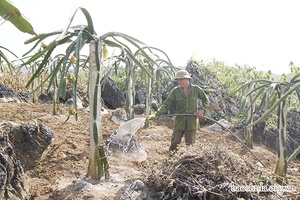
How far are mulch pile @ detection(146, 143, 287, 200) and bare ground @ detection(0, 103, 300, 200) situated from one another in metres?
0.25

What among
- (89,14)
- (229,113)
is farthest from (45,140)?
(229,113)

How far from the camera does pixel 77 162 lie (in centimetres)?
381

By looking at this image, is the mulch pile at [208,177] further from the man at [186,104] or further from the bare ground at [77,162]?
the man at [186,104]

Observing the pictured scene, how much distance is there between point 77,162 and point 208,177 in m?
2.00

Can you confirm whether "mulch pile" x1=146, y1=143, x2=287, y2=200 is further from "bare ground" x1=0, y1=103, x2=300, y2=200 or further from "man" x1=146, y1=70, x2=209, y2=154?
"man" x1=146, y1=70, x2=209, y2=154

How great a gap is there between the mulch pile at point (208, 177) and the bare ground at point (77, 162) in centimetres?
25

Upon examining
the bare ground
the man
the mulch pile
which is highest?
the man

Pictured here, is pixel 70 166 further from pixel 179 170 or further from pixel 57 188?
pixel 179 170

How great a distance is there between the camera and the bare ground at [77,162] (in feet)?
9.68

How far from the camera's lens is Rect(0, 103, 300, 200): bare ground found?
116 inches

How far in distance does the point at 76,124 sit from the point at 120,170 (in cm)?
252

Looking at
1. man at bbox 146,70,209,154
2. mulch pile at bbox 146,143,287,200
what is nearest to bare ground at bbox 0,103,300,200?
mulch pile at bbox 146,143,287,200

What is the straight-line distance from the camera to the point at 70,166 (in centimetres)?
366

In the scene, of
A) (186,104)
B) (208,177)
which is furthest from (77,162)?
A: (208,177)
